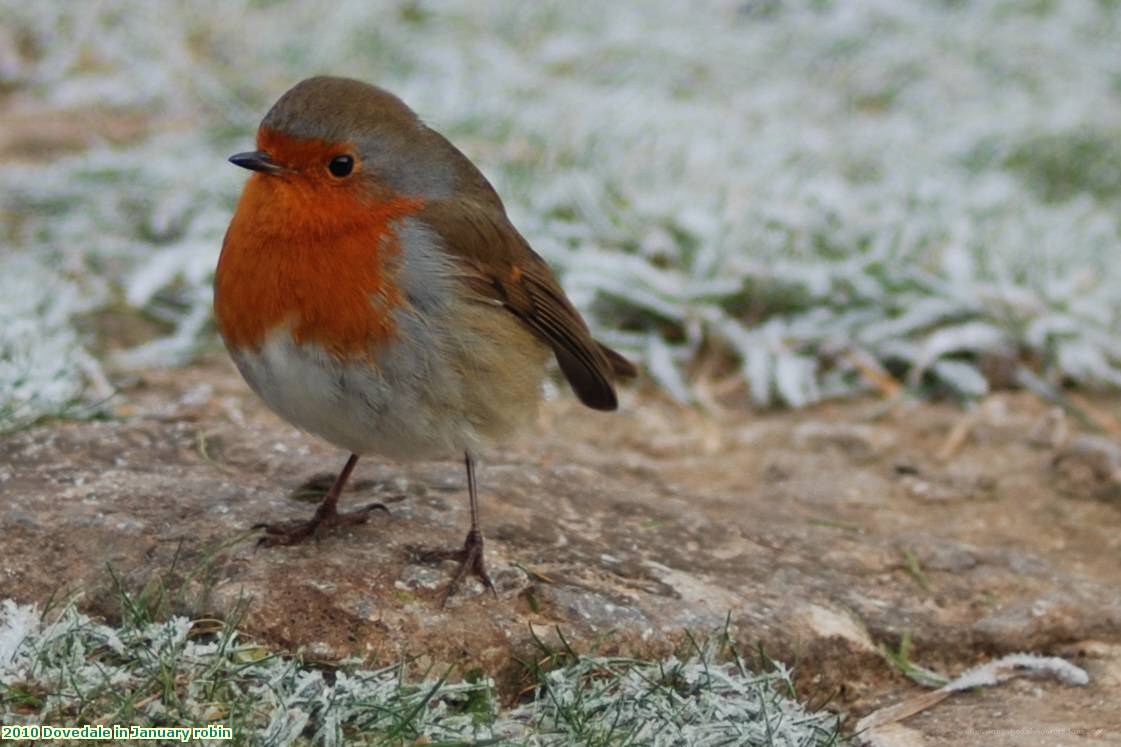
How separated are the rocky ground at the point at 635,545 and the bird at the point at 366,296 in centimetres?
16

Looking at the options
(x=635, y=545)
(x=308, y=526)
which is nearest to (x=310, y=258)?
(x=308, y=526)

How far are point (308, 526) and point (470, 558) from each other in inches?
15.6

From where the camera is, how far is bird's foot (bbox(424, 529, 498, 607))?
3.34 m

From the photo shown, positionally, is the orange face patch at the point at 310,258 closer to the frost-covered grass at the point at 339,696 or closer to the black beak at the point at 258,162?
the black beak at the point at 258,162

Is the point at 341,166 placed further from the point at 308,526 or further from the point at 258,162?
the point at 308,526

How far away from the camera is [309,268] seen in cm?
325

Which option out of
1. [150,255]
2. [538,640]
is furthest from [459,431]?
[150,255]

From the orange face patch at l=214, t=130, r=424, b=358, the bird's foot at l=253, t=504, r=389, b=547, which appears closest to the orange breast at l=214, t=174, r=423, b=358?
the orange face patch at l=214, t=130, r=424, b=358

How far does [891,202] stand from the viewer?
6.66m

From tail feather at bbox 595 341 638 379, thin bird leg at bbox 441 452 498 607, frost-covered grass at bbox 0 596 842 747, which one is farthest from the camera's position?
tail feather at bbox 595 341 638 379

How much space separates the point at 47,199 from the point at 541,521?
3.52m

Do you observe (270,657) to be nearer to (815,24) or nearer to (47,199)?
(47,199)

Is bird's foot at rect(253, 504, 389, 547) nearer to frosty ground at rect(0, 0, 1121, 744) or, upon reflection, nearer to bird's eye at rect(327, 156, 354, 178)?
frosty ground at rect(0, 0, 1121, 744)

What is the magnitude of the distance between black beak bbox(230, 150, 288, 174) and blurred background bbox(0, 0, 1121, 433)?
1.23 meters
